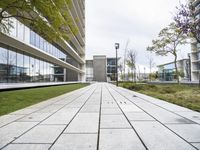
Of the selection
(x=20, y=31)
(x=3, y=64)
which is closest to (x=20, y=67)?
(x=3, y=64)

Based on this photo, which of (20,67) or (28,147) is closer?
(28,147)

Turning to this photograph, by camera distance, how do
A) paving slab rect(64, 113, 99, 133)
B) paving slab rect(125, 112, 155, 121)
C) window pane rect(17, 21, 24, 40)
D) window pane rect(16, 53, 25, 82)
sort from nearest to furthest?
paving slab rect(64, 113, 99, 133)
paving slab rect(125, 112, 155, 121)
window pane rect(17, 21, 24, 40)
window pane rect(16, 53, 25, 82)

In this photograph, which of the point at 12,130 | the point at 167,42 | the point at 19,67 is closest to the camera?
the point at 12,130

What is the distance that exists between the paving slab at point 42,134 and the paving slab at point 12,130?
6.5 inches

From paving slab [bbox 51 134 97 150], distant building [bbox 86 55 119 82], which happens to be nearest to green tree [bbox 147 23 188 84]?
paving slab [bbox 51 134 97 150]

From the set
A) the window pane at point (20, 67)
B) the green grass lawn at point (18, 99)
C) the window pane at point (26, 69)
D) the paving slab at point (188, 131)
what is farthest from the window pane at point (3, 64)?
the paving slab at point (188, 131)

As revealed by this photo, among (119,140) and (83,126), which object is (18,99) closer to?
(83,126)

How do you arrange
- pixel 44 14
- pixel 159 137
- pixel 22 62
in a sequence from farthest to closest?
pixel 22 62, pixel 44 14, pixel 159 137

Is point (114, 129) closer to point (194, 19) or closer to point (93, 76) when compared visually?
point (194, 19)

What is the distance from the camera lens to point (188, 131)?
4020 mm

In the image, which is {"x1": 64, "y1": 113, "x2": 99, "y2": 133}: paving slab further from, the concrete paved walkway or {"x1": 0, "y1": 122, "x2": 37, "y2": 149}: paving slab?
{"x1": 0, "y1": 122, "x2": 37, "y2": 149}: paving slab

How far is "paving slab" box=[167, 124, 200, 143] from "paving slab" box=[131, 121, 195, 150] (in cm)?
17

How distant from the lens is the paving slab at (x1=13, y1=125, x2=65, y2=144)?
3.50 meters

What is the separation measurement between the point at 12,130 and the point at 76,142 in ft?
5.65
